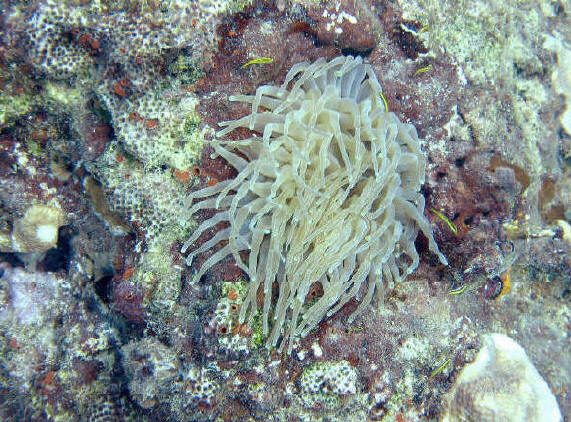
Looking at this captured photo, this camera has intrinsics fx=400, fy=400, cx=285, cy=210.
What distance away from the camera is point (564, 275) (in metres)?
5.06

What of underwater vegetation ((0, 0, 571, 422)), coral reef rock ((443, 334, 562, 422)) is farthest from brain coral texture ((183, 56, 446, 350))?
coral reef rock ((443, 334, 562, 422))

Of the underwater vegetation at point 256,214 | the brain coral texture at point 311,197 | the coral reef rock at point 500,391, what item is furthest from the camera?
the coral reef rock at point 500,391

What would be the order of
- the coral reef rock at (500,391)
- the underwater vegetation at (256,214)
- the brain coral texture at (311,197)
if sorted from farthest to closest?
1. the coral reef rock at (500,391)
2. the underwater vegetation at (256,214)
3. the brain coral texture at (311,197)

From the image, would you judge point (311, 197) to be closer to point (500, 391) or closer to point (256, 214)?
point (256, 214)

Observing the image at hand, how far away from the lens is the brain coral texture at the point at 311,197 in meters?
3.01

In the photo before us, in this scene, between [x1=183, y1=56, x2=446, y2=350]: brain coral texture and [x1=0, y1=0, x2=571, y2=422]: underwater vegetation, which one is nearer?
[x1=183, y1=56, x2=446, y2=350]: brain coral texture

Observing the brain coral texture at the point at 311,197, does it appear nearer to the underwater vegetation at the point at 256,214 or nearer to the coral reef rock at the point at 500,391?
the underwater vegetation at the point at 256,214

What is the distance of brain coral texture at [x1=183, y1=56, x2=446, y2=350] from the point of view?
3010mm

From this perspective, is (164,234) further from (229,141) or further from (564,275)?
(564,275)

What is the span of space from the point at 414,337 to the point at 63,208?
3731 mm

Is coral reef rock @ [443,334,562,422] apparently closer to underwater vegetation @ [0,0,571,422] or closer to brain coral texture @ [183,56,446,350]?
underwater vegetation @ [0,0,571,422]

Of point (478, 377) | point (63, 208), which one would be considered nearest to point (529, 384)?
point (478, 377)

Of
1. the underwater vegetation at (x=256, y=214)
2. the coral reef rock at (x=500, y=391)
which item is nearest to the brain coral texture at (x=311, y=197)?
the underwater vegetation at (x=256, y=214)

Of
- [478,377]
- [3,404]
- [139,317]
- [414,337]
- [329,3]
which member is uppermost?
[329,3]
